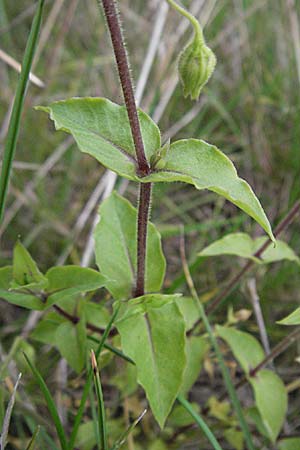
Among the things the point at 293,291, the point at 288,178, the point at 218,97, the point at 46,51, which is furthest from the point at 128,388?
the point at 46,51

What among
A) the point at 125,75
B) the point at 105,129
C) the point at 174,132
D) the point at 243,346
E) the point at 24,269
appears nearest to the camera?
the point at 125,75

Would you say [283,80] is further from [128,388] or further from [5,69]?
[128,388]

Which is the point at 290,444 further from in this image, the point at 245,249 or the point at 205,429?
the point at 245,249

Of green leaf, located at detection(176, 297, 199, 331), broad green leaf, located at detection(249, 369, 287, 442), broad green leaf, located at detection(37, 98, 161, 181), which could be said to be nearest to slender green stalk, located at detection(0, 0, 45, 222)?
broad green leaf, located at detection(37, 98, 161, 181)

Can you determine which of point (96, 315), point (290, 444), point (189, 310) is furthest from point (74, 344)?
point (290, 444)

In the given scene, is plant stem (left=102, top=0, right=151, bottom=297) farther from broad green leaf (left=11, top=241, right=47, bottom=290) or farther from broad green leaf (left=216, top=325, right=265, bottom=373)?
broad green leaf (left=216, top=325, right=265, bottom=373)

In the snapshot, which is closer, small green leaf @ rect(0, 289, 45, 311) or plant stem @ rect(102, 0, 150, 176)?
plant stem @ rect(102, 0, 150, 176)
